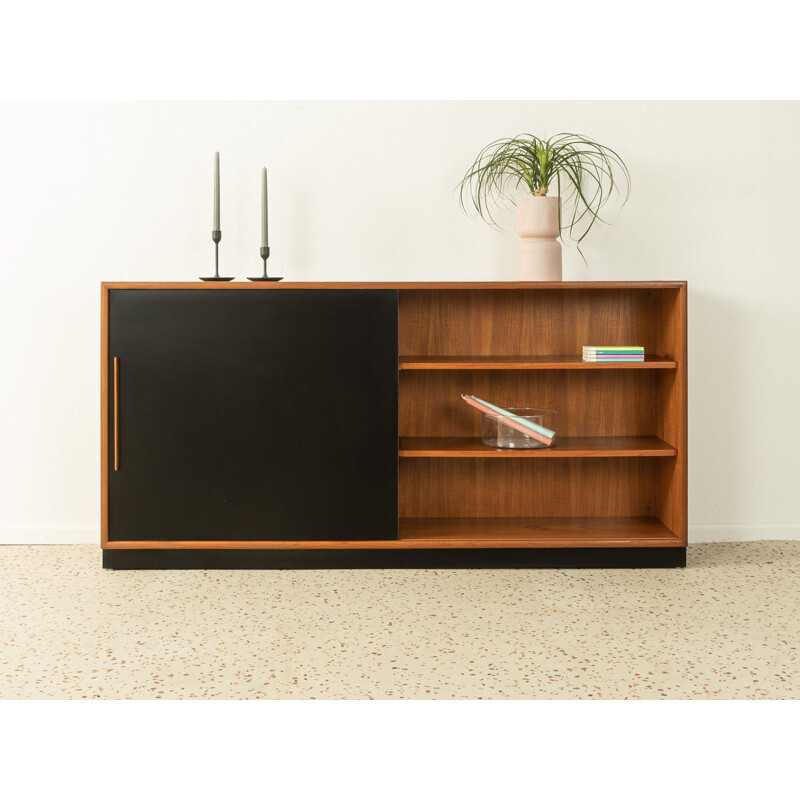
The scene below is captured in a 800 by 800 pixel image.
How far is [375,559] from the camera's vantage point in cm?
386

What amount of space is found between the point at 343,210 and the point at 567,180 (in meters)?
1.03

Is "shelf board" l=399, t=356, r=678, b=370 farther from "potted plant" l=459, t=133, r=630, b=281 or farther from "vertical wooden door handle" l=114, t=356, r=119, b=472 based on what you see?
"vertical wooden door handle" l=114, t=356, r=119, b=472

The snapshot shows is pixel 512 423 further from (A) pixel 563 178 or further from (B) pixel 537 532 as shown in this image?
(A) pixel 563 178

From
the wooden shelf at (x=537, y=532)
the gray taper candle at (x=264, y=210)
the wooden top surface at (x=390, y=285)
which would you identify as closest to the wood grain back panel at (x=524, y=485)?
the wooden shelf at (x=537, y=532)

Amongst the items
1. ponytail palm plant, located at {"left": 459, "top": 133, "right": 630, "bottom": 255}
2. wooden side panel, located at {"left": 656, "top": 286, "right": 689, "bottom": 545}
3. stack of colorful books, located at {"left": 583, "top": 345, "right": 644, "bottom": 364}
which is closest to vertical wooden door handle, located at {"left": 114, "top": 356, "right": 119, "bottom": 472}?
ponytail palm plant, located at {"left": 459, "top": 133, "right": 630, "bottom": 255}

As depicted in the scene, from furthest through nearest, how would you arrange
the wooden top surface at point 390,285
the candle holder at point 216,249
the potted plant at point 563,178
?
the potted plant at point 563,178
the candle holder at point 216,249
the wooden top surface at point 390,285

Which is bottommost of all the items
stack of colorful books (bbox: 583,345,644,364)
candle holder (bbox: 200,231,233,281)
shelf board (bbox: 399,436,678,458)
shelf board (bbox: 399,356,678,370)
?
shelf board (bbox: 399,436,678,458)

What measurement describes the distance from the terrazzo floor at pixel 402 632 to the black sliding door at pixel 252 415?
9.5 inches

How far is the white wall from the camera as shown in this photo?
420 cm

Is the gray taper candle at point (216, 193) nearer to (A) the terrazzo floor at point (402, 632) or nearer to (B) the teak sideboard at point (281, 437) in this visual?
(B) the teak sideboard at point (281, 437)

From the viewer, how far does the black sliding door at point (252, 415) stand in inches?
149

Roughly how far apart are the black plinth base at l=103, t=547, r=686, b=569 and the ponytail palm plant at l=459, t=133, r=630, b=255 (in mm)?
1431

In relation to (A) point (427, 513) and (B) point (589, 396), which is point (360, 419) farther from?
(B) point (589, 396)

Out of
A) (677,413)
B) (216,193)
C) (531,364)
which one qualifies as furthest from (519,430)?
(216,193)
